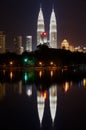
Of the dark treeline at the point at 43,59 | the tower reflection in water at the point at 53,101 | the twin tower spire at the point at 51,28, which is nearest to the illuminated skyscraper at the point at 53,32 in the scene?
the twin tower spire at the point at 51,28

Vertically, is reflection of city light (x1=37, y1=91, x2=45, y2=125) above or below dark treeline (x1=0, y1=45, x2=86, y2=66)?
below

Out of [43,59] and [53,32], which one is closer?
[43,59]

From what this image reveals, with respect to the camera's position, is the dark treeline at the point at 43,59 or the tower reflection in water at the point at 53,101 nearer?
the tower reflection in water at the point at 53,101

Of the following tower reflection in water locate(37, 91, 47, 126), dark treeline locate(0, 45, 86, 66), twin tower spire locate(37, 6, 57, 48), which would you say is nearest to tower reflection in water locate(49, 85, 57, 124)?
tower reflection in water locate(37, 91, 47, 126)

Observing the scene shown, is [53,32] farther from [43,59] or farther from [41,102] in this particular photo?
[41,102]

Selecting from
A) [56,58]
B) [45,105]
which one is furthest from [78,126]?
[56,58]

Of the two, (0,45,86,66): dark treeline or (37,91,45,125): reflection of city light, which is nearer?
(37,91,45,125): reflection of city light

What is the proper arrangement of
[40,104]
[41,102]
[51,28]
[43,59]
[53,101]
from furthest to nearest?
[51,28]
[43,59]
[53,101]
[41,102]
[40,104]

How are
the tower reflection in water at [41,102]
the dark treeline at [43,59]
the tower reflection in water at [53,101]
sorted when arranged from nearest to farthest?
the tower reflection in water at [41,102], the tower reflection in water at [53,101], the dark treeline at [43,59]

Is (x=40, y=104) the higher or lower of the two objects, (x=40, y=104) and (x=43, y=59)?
the lower

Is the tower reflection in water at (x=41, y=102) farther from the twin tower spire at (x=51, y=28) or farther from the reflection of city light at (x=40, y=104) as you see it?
the twin tower spire at (x=51, y=28)

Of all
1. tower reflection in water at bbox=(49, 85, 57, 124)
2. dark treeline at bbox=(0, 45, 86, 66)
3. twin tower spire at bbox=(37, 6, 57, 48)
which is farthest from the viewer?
twin tower spire at bbox=(37, 6, 57, 48)

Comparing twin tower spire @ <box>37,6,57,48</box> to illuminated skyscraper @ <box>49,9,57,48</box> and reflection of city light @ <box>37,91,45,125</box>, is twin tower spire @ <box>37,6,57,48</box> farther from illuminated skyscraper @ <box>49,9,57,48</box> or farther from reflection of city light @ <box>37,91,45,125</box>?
reflection of city light @ <box>37,91,45,125</box>

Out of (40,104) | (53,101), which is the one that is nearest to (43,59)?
(53,101)
